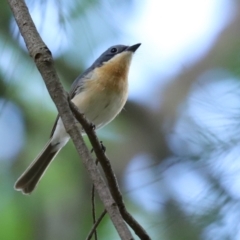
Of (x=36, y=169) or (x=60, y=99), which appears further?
(x=36, y=169)

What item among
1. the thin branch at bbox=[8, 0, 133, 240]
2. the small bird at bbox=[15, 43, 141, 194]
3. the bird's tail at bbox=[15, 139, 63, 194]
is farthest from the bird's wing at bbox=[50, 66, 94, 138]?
the thin branch at bbox=[8, 0, 133, 240]

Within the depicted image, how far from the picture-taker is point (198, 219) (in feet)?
4.82

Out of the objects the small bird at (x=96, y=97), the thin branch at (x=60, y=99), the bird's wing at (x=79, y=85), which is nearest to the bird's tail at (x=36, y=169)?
the small bird at (x=96, y=97)

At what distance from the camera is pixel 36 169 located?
8.62ft

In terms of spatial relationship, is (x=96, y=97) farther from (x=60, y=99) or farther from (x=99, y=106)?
(x=60, y=99)

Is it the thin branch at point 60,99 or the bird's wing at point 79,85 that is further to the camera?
the bird's wing at point 79,85

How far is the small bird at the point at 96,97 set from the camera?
2.66 m

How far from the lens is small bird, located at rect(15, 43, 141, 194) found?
266cm

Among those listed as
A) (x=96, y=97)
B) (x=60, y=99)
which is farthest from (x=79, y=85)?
(x=60, y=99)

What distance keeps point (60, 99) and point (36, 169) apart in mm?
1546

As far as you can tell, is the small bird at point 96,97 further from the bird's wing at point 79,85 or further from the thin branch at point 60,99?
the thin branch at point 60,99

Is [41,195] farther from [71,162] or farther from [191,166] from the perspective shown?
[191,166]

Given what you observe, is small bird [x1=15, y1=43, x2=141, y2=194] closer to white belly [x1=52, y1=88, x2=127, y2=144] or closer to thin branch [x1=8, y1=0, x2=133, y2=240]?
white belly [x1=52, y1=88, x2=127, y2=144]

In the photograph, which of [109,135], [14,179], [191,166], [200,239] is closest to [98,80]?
[109,135]
